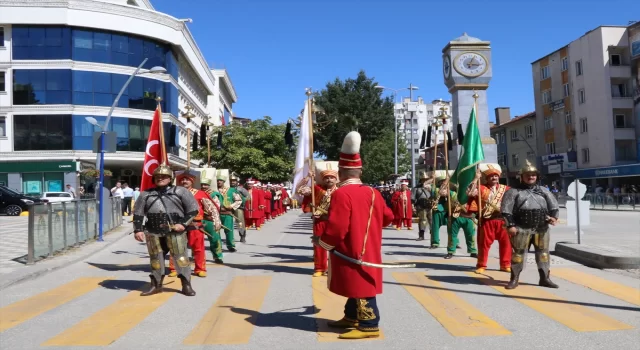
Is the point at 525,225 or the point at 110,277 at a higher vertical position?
the point at 525,225

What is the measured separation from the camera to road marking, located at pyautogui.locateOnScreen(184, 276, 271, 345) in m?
5.90

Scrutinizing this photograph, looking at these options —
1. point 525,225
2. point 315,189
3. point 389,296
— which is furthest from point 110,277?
point 525,225

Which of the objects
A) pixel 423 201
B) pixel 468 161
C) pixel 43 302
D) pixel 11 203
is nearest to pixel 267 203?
pixel 423 201

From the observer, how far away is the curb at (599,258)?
10.3 meters

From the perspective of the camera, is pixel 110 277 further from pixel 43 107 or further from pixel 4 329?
pixel 43 107

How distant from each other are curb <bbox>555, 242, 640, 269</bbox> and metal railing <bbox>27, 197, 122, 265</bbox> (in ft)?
34.5

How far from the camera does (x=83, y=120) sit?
1606 inches

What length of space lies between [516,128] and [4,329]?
59.6m

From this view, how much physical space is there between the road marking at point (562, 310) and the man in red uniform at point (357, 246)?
2137 mm

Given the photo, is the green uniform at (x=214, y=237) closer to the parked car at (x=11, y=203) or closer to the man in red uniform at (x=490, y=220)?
the man in red uniform at (x=490, y=220)

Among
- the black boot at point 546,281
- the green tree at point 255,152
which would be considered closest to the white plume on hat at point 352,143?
the black boot at point 546,281

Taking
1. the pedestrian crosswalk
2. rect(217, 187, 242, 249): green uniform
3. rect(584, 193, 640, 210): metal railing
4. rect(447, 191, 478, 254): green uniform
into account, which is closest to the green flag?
rect(447, 191, 478, 254): green uniform

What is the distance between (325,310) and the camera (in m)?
7.14

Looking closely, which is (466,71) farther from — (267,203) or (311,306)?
(311,306)
